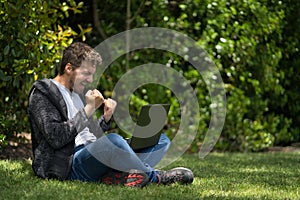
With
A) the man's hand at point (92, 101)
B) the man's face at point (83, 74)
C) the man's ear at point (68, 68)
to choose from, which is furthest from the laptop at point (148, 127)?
the man's ear at point (68, 68)

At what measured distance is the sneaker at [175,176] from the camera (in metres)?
4.70

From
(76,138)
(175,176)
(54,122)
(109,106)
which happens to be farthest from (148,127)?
(54,122)

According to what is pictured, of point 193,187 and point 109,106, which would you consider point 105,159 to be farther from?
point 193,187

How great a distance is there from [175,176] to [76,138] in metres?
0.80

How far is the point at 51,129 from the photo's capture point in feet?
13.9

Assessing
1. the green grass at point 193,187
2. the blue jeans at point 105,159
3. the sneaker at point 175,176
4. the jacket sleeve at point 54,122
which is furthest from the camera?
the sneaker at point 175,176

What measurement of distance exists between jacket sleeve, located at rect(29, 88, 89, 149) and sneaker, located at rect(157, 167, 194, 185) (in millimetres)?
782

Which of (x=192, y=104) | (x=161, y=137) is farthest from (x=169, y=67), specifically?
(x=161, y=137)

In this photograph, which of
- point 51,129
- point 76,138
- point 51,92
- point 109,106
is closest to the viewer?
point 51,129

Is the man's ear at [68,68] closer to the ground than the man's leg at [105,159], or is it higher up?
higher up

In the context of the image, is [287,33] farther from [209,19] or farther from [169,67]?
[169,67]

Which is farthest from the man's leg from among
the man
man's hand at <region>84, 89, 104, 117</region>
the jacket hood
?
the jacket hood

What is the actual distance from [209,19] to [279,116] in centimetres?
206

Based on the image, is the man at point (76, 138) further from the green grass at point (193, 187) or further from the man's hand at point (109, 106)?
the green grass at point (193, 187)
